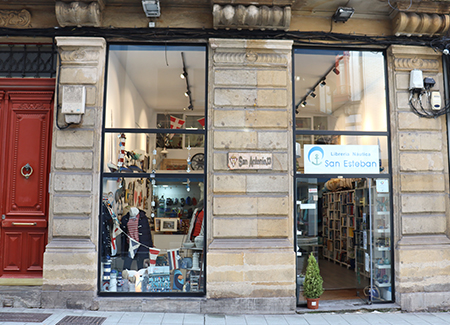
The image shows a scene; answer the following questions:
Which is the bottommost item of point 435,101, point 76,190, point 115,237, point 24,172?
point 115,237

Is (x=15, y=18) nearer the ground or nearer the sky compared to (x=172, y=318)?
nearer the sky

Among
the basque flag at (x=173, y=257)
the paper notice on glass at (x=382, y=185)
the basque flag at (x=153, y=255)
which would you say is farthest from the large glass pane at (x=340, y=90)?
the basque flag at (x=153, y=255)

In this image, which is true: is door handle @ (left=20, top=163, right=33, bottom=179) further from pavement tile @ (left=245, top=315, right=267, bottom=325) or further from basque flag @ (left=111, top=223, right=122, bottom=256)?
pavement tile @ (left=245, top=315, right=267, bottom=325)

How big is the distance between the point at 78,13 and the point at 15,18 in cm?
131

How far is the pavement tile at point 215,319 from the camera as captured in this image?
5.72 meters

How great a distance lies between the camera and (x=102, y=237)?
648 centimetres

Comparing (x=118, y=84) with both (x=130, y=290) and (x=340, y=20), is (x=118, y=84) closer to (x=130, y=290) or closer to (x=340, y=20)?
(x=130, y=290)

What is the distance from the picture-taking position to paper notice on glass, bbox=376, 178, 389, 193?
691cm

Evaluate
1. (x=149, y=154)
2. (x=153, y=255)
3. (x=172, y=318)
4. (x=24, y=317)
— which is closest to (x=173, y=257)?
(x=153, y=255)

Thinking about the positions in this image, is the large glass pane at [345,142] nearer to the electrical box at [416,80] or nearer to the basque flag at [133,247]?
the electrical box at [416,80]

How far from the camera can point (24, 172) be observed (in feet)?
22.3

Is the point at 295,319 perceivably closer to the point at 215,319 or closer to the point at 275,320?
the point at 275,320

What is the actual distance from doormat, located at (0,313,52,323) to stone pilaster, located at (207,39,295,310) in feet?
8.44

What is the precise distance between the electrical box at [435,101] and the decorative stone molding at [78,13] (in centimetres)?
610
